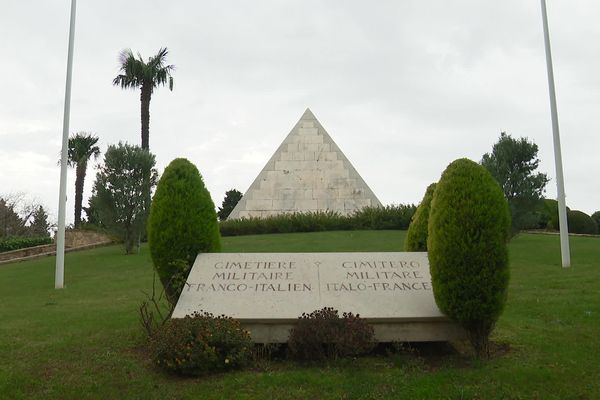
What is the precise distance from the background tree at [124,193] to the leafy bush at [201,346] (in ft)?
48.4

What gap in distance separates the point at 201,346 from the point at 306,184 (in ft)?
64.6

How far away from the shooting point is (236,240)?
20250 millimetres

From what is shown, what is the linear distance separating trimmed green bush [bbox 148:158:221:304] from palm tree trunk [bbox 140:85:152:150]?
2217 centimetres

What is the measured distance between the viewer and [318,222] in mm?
22906

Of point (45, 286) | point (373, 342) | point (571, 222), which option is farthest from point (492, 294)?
point (571, 222)

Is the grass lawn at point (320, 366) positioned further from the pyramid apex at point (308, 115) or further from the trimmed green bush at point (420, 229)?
the pyramid apex at point (308, 115)

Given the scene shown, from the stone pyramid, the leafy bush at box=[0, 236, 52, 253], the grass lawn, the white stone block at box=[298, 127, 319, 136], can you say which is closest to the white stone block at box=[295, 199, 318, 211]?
the stone pyramid

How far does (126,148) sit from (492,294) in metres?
16.8

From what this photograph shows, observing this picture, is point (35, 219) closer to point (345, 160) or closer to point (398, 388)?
point (345, 160)

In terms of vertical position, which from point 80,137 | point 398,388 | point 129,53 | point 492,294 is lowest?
point 398,388

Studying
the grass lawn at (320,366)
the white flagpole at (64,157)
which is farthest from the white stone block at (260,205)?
the grass lawn at (320,366)

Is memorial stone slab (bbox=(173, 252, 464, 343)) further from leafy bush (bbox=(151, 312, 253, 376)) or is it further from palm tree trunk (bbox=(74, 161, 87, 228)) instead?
palm tree trunk (bbox=(74, 161, 87, 228))

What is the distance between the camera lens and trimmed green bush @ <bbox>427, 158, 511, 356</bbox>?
536 centimetres

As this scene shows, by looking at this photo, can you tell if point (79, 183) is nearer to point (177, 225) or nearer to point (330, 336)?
point (177, 225)
